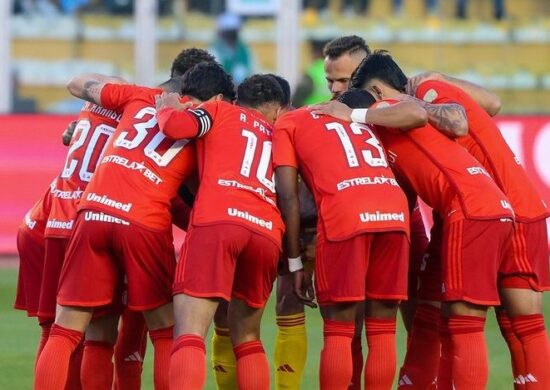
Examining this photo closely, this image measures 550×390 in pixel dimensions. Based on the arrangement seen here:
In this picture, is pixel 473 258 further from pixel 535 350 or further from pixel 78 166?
pixel 78 166

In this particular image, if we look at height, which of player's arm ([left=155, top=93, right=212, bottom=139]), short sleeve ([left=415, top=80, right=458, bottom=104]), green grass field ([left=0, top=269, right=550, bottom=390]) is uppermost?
short sleeve ([left=415, top=80, right=458, bottom=104])

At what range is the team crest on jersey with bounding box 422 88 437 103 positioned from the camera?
21.7ft

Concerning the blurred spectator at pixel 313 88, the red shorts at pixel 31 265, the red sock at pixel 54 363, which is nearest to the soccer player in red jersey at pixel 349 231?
the red sock at pixel 54 363

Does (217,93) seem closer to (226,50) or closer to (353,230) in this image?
(353,230)

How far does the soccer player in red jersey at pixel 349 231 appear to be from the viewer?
6164 mm

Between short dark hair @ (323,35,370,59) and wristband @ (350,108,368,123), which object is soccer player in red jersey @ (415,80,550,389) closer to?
wristband @ (350,108,368,123)

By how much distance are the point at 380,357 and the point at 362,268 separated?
17.2 inches

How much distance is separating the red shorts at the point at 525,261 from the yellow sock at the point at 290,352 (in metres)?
1.14

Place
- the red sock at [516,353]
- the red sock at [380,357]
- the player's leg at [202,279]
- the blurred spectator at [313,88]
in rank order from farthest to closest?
the blurred spectator at [313,88]
the red sock at [516,353]
the red sock at [380,357]
the player's leg at [202,279]

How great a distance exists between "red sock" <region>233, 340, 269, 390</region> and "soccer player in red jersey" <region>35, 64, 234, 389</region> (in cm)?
37

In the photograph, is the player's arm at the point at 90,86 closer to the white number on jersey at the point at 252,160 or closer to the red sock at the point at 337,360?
the white number on jersey at the point at 252,160

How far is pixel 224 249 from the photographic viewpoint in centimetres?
602

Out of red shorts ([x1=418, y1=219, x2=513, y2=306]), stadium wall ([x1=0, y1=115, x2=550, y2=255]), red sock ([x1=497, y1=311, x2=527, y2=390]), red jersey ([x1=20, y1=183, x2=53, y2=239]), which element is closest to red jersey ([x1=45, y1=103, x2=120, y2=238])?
red jersey ([x1=20, y1=183, x2=53, y2=239])

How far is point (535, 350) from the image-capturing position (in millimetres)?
6430
